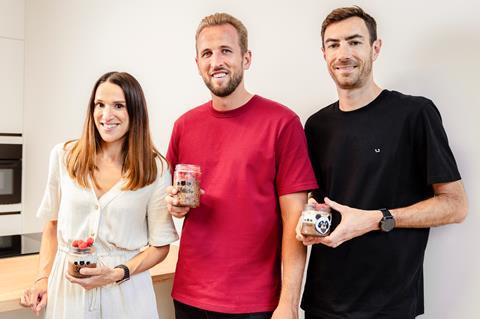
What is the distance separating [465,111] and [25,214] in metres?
3.41

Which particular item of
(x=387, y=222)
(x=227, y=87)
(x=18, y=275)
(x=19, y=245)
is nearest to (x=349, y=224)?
(x=387, y=222)

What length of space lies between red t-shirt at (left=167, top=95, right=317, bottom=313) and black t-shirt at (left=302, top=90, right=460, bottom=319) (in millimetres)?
130

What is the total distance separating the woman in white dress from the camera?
129 cm

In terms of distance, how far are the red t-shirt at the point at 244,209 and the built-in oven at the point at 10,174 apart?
9.10 feet

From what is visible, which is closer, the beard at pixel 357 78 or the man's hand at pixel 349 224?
the man's hand at pixel 349 224

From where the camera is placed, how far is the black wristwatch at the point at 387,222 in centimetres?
119

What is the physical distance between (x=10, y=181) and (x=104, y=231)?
9.09ft

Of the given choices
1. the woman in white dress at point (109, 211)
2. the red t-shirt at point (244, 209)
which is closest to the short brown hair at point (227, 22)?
the red t-shirt at point (244, 209)

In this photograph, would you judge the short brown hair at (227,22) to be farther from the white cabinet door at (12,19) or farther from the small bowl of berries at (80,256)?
the white cabinet door at (12,19)

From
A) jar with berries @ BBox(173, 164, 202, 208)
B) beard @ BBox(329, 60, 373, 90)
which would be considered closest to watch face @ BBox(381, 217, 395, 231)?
beard @ BBox(329, 60, 373, 90)

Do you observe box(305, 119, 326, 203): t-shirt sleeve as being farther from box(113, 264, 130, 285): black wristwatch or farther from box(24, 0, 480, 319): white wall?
box(113, 264, 130, 285): black wristwatch

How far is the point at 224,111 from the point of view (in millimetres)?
1407

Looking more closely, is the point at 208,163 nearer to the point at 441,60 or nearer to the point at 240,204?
the point at 240,204

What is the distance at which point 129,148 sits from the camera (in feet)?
4.47
